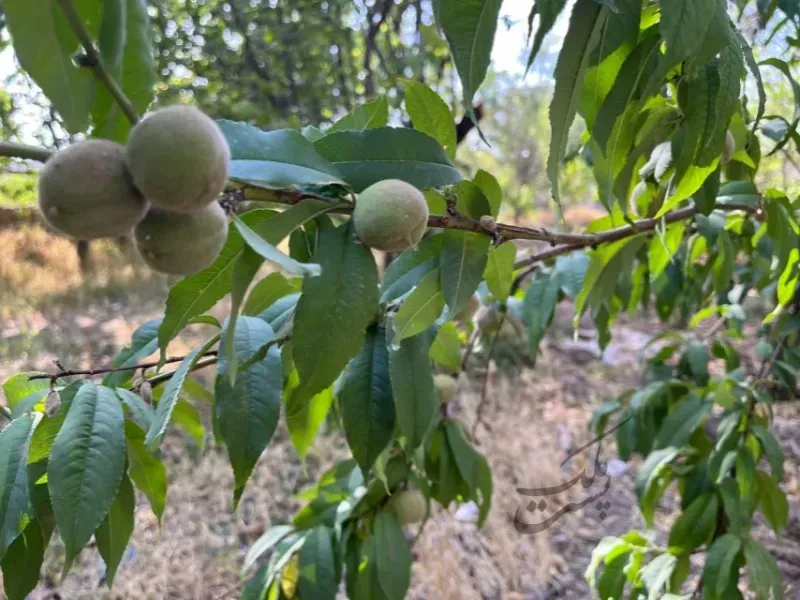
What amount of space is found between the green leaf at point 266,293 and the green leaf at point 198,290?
0.77 ft

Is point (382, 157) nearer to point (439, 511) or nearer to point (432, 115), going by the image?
point (432, 115)

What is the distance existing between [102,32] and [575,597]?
2.30 metres

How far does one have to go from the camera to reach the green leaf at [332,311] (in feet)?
1.86

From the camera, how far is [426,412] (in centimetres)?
79

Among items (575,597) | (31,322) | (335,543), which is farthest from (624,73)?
(31,322)

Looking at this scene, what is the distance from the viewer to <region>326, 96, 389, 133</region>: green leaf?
78 centimetres

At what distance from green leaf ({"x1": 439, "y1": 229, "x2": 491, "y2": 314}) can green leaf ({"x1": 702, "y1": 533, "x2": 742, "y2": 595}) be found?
34.7 inches

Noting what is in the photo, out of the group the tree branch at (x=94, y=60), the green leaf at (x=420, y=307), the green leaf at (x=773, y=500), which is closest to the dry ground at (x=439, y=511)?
the green leaf at (x=773, y=500)

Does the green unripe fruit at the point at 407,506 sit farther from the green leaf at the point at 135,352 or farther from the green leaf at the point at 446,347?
the green leaf at the point at 135,352

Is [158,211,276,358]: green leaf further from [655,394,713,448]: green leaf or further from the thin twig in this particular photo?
[655,394,713,448]: green leaf

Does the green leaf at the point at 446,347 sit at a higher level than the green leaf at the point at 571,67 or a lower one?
lower

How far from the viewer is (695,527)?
1.30 metres

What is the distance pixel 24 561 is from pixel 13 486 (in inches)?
4.4

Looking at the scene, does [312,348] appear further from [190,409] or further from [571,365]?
[571,365]
